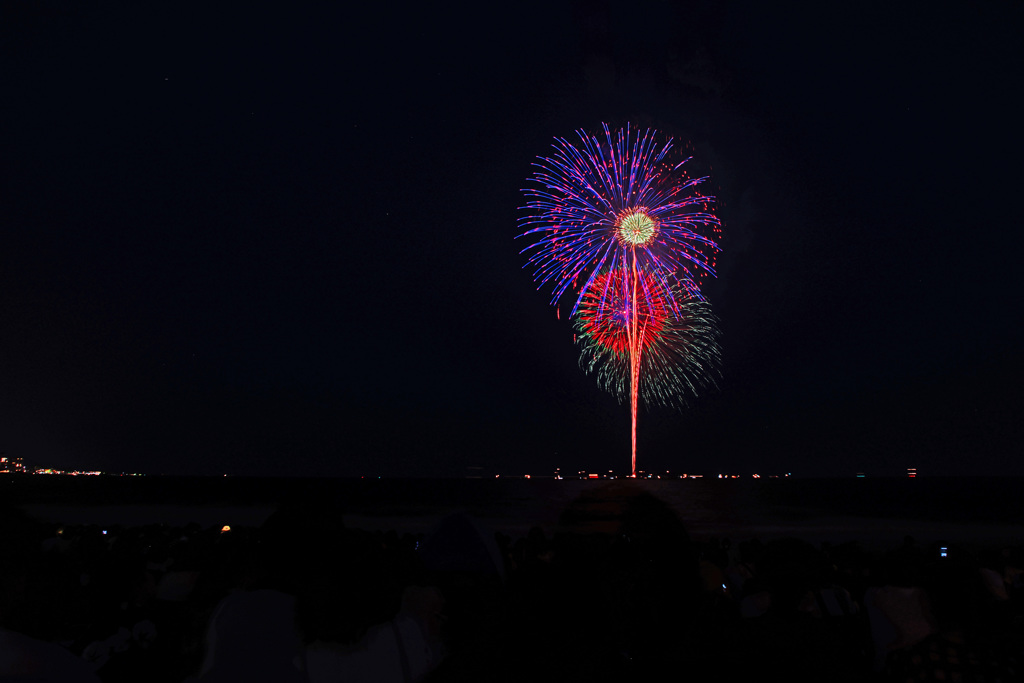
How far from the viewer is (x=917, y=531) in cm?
5103

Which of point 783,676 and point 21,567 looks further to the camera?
point 783,676

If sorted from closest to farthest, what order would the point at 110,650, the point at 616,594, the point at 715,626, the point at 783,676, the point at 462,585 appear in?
the point at 783,676, the point at 715,626, the point at 616,594, the point at 110,650, the point at 462,585

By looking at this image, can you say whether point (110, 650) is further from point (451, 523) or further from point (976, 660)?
point (976, 660)

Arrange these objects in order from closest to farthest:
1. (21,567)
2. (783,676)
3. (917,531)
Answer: (21,567) < (783,676) < (917,531)

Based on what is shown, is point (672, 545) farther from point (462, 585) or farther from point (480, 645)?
point (462, 585)

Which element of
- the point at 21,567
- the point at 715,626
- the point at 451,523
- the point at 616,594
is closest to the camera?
the point at 21,567

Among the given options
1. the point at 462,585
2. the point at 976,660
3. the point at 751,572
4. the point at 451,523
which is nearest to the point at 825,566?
the point at 751,572

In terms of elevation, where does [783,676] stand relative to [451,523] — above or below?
below

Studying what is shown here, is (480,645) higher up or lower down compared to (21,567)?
lower down

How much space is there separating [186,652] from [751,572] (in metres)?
5.97

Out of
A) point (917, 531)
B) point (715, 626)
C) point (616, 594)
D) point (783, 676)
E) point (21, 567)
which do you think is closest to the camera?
point (21, 567)

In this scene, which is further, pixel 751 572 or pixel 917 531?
pixel 917 531

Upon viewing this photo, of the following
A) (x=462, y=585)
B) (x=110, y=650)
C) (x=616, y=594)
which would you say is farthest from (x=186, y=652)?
(x=462, y=585)

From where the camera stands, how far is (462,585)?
704 centimetres
